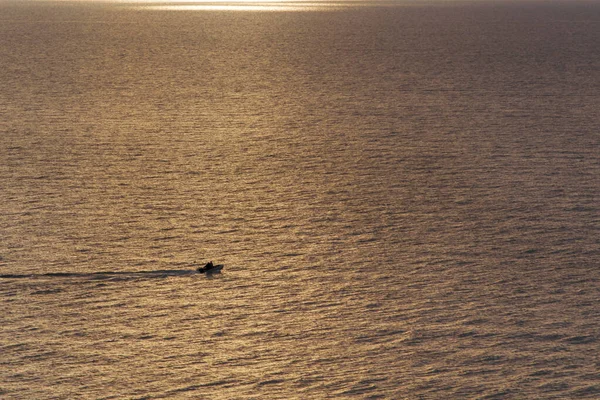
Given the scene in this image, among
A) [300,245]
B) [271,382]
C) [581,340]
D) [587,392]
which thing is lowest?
[587,392]

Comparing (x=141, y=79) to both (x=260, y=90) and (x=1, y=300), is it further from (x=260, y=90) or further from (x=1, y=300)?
(x=1, y=300)

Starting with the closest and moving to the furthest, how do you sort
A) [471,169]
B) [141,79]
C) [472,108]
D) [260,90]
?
[471,169] < [472,108] < [260,90] < [141,79]

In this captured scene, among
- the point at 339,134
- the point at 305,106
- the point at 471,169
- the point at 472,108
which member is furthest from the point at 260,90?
the point at 471,169

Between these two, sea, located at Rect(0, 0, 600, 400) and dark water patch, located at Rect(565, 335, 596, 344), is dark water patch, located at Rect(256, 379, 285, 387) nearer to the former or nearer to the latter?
sea, located at Rect(0, 0, 600, 400)

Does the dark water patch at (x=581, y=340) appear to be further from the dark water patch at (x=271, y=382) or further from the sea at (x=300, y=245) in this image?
the dark water patch at (x=271, y=382)

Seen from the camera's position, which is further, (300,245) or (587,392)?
(300,245)

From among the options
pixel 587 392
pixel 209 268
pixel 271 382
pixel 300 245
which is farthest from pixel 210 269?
pixel 587 392

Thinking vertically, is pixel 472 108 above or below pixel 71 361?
above

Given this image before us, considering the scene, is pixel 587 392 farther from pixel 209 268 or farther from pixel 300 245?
pixel 300 245

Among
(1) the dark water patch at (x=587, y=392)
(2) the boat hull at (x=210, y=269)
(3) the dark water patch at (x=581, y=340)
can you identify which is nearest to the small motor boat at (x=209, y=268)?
(2) the boat hull at (x=210, y=269)
